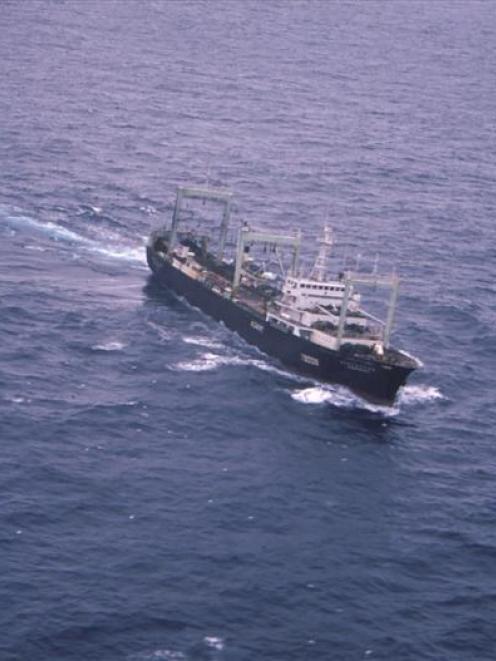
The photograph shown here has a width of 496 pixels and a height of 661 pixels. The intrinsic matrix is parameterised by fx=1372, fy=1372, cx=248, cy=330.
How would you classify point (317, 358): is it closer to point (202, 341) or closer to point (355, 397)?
point (355, 397)

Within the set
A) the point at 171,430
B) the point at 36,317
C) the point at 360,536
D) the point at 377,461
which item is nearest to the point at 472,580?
the point at 360,536

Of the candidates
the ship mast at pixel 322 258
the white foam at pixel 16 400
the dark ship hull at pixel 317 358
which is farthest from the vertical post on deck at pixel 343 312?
the white foam at pixel 16 400

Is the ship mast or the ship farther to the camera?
the ship mast

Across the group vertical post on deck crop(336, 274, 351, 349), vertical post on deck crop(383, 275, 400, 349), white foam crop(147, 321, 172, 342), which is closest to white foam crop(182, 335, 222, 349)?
white foam crop(147, 321, 172, 342)

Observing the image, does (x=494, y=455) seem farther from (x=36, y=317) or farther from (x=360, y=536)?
(x=36, y=317)

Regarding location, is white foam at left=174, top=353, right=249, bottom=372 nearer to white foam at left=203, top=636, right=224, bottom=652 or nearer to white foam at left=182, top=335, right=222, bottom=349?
white foam at left=182, top=335, right=222, bottom=349

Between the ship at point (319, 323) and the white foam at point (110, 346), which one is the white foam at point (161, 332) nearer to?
the white foam at point (110, 346)

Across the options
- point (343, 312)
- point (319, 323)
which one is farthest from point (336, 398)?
point (319, 323)
